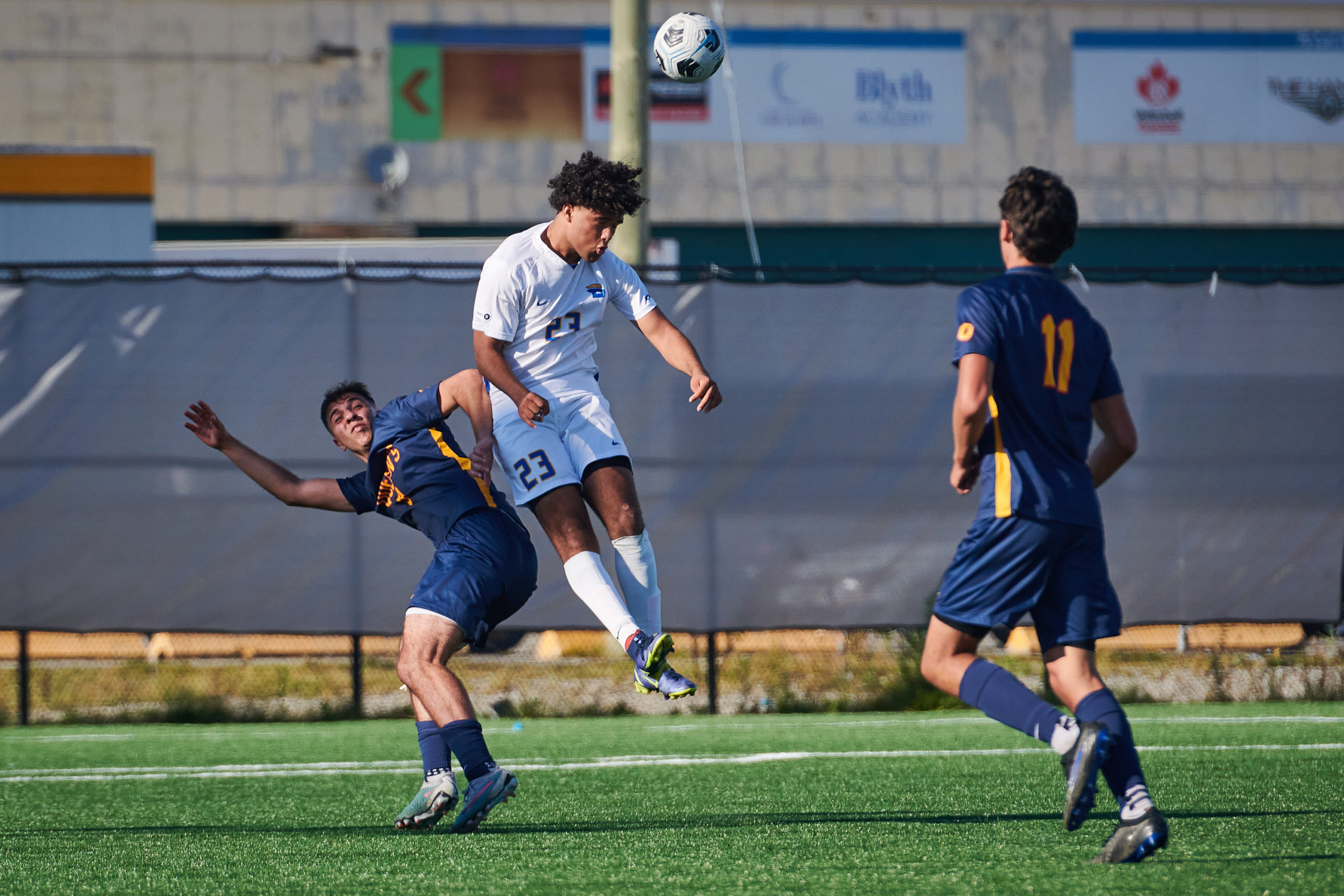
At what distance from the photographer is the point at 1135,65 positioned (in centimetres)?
2292

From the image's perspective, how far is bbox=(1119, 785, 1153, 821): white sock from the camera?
3.52m

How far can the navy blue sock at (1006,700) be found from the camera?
11.8 feet

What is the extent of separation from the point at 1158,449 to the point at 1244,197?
1627cm

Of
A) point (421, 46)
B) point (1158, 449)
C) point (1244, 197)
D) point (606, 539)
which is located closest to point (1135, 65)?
point (1244, 197)

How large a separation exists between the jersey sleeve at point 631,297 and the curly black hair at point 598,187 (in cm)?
43

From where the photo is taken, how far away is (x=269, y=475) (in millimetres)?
5133

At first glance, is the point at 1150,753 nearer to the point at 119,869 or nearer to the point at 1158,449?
the point at 1158,449

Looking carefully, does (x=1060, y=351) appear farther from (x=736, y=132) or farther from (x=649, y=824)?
(x=736, y=132)

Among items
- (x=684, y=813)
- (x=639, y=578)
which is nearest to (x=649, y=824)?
(x=684, y=813)

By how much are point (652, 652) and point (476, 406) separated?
1050mm

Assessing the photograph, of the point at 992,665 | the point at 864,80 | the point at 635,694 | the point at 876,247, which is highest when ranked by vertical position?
the point at 864,80

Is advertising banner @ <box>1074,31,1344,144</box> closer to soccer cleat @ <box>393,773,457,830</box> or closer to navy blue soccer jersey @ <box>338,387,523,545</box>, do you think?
navy blue soccer jersey @ <box>338,387,523,545</box>

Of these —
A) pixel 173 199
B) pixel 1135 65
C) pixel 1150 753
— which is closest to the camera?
pixel 1150 753

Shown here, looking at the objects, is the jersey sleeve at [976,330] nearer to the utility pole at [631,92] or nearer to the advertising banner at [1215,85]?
the utility pole at [631,92]
